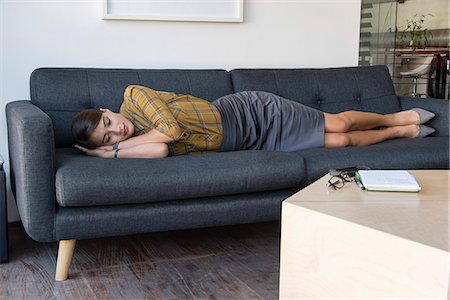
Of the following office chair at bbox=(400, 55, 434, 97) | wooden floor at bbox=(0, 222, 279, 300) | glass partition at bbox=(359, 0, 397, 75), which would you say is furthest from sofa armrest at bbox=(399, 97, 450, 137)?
office chair at bbox=(400, 55, 434, 97)

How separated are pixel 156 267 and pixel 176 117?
0.67 m

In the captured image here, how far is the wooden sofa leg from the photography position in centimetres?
205

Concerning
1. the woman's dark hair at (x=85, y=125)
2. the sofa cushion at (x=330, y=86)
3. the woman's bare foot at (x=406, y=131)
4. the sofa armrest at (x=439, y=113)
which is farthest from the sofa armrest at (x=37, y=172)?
the sofa armrest at (x=439, y=113)

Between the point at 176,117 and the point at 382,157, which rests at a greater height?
the point at 176,117

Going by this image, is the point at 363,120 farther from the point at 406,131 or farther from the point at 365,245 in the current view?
the point at 365,245

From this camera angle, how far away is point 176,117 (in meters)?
2.48

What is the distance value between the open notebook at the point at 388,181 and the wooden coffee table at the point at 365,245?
0.07ft

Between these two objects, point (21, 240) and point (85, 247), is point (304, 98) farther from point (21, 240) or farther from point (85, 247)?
point (21, 240)

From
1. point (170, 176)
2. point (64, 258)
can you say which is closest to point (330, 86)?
point (170, 176)

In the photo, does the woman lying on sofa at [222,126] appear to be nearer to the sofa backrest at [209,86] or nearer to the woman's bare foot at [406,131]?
the woman's bare foot at [406,131]

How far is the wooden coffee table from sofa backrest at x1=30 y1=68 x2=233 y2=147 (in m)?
1.29

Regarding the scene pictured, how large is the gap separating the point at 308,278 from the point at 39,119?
3.62 feet

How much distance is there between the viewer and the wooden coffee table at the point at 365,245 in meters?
1.22

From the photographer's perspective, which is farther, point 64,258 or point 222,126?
point 222,126
